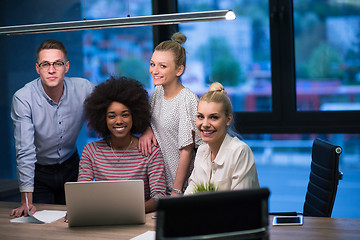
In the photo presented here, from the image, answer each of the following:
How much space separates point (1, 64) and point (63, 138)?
1.60m

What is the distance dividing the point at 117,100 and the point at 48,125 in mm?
606

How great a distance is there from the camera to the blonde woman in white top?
2.47 meters

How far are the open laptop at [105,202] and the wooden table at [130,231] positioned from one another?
4cm

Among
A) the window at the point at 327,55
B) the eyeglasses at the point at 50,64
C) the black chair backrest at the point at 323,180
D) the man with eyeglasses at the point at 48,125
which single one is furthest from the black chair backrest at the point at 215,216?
the window at the point at 327,55

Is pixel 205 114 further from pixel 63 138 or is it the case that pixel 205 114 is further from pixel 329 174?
pixel 63 138

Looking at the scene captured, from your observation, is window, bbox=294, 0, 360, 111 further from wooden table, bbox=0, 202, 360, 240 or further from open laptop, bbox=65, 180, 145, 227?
open laptop, bbox=65, 180, 145, 227

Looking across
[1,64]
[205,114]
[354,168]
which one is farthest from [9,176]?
[354,168]

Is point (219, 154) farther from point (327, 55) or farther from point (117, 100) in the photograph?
point (327, 55)

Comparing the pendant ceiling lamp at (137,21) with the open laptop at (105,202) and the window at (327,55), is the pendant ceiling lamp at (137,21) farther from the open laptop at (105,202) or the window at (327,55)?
the window at (327,55)

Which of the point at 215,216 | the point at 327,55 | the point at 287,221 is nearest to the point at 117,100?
the point at 287,221

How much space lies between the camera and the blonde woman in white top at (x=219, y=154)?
247cm

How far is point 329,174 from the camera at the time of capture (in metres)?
2.63

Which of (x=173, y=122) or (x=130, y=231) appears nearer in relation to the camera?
(x=130, y=231)

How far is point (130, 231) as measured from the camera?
7.64 ft
